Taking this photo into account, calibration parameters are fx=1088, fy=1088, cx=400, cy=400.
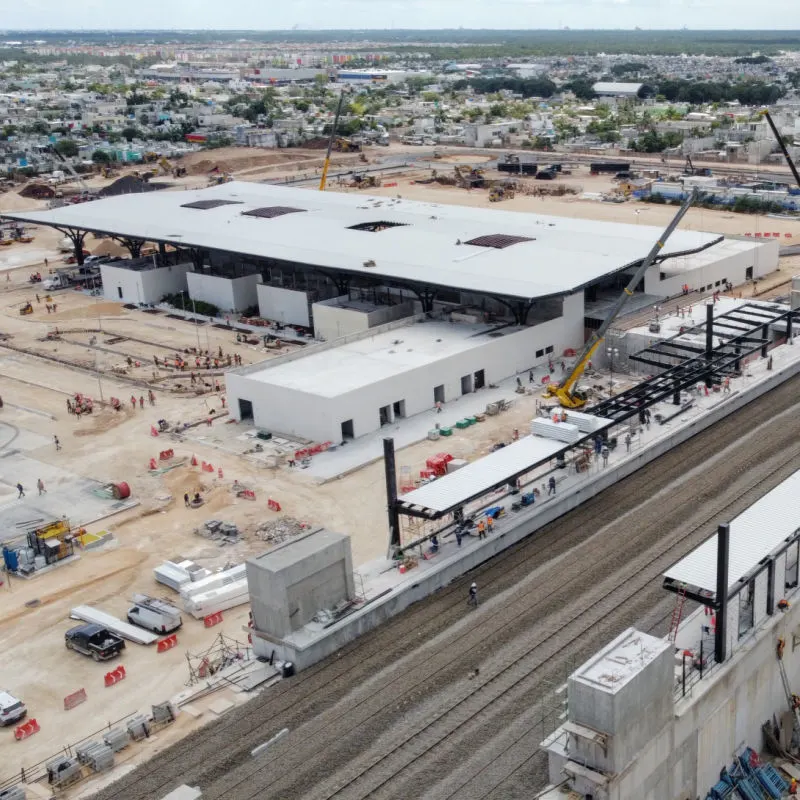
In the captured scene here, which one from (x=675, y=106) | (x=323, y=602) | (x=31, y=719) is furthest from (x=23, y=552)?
(x=675, y=106)

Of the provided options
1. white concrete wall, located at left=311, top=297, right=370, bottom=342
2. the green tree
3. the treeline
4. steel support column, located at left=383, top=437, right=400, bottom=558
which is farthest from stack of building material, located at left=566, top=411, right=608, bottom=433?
the treeline

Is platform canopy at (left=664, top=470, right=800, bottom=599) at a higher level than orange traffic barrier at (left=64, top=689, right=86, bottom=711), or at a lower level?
higher

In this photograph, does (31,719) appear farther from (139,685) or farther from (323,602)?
(323,602)

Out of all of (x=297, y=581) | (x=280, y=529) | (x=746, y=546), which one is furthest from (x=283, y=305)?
(x=746, y=546)

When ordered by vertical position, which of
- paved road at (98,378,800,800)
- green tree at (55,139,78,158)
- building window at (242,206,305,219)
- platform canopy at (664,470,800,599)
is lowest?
paved road at (98,378,800,800)

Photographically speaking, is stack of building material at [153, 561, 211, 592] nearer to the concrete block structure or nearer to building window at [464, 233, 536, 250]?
the concrete block structure

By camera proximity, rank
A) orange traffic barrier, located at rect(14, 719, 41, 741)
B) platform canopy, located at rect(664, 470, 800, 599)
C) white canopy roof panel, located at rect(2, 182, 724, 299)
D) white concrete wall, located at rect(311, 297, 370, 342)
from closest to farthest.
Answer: platform canopy, located at rect(664, 470, 800, 599)
orange traffic barrier, located at rect(14, 719, 41, 741)
white canopy roof panel, located at rect(2, 182, 724, 299)
white concrete wall, located at rect(311, 297, 370, 342)

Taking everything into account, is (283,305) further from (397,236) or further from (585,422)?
(585,422)
